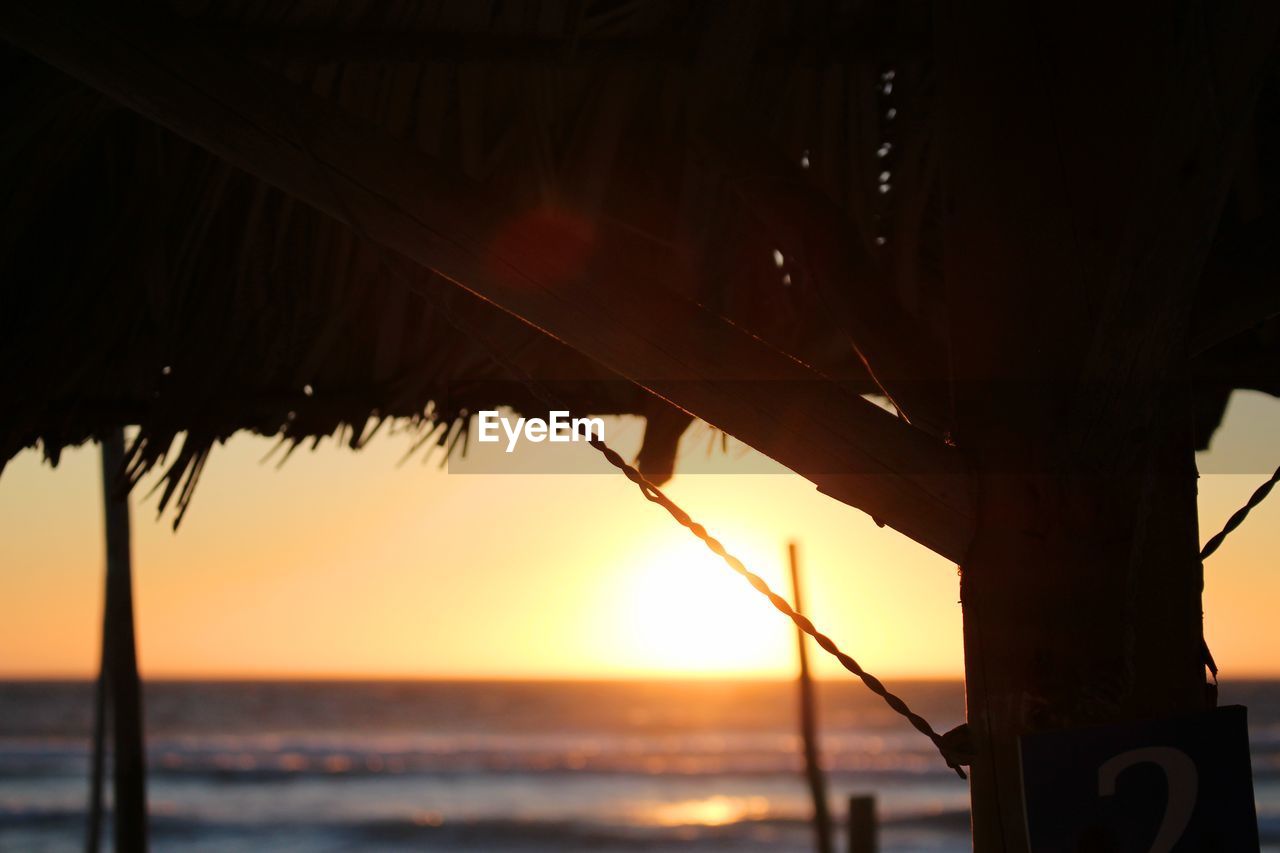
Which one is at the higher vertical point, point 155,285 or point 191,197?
point 191,197

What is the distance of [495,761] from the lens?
24406 millimetres

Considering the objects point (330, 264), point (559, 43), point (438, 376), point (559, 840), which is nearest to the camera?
point (559, 43)

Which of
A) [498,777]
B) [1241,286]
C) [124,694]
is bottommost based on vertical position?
[498,777]

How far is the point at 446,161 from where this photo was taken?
5.80ft

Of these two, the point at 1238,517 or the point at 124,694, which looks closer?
the point at 1238,517

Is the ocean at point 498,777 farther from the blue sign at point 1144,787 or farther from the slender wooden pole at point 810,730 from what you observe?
the blue sign at point 1144,787

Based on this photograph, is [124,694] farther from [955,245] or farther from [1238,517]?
[1238,517]

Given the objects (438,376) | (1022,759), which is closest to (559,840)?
(438,376)

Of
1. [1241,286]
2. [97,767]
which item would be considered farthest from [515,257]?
[97,767]

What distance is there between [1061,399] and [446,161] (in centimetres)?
98

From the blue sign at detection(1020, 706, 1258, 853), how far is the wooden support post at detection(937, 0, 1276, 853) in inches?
1.2

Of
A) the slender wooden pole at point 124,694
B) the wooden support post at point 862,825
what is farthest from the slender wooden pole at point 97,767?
the wooden support post at point 862,825

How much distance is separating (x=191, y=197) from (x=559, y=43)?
764mm

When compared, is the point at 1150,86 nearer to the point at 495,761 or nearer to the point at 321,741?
the point at 495,761
